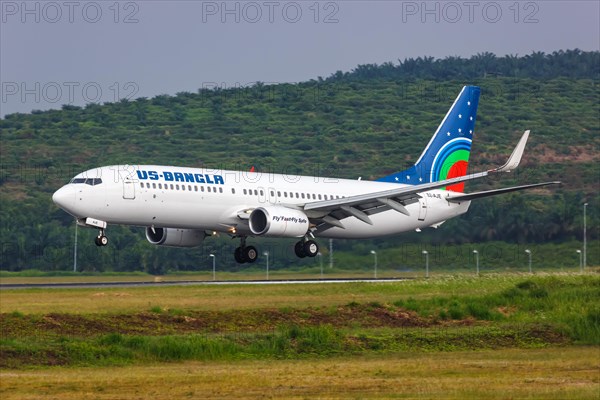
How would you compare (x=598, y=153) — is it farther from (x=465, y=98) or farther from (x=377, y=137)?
(x=465, y=98)

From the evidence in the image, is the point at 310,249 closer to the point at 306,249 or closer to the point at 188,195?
the point at 306,249

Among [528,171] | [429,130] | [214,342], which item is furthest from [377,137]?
[214,342]

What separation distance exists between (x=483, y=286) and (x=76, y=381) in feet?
94.3

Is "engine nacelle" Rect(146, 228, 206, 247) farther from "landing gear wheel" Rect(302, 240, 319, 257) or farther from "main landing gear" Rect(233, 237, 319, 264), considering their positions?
"landing gear wheel" Rect(302, 240, 319, 257)

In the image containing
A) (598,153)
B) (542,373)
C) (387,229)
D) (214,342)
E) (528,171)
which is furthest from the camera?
(598,153)

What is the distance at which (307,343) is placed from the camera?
37.3 meters

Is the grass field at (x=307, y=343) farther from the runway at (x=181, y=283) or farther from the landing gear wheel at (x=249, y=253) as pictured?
the runway at (x=181, y=283)

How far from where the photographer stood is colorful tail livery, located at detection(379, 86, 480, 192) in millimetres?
64688

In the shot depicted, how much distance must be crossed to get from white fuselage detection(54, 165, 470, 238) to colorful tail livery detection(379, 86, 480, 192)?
16.5ft

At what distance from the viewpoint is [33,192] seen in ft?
424

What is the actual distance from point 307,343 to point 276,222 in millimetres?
17357

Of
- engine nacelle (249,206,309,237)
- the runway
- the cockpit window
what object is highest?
the cockpit window

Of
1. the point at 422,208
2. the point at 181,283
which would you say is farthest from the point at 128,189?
the point at 422,208

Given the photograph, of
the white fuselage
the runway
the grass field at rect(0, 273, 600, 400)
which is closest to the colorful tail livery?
the white fuselage
